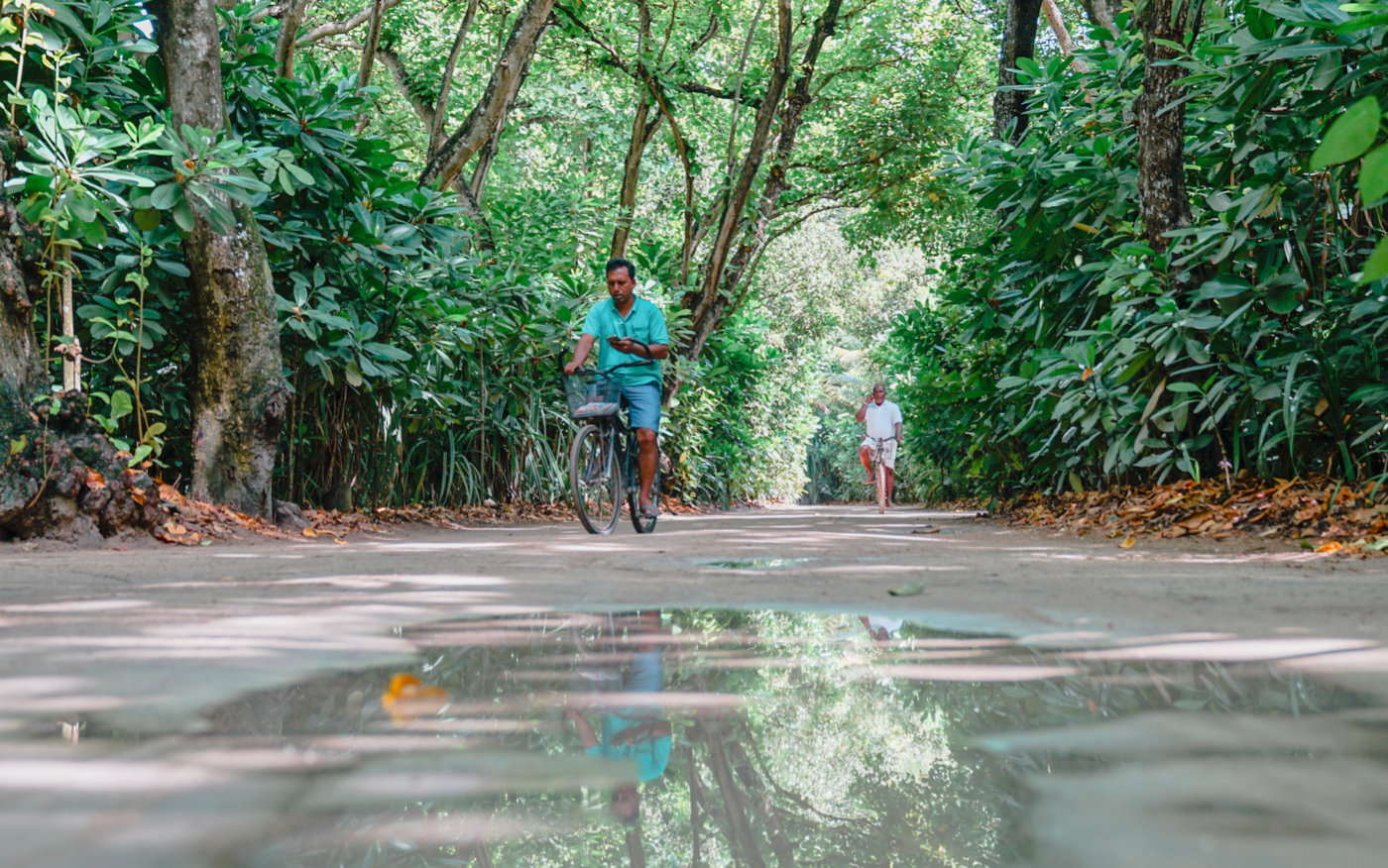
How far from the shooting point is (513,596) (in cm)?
342

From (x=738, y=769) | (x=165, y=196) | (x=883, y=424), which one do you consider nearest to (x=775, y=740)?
(x=738, y=769)

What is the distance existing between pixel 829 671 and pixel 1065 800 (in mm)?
899

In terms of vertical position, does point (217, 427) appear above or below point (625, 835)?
above

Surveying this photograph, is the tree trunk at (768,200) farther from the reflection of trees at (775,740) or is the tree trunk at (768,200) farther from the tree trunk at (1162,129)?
the reflection of trees at (775,740)

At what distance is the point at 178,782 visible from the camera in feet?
4.76

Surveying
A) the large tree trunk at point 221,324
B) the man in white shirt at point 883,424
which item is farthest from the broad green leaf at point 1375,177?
the man in white shirt at point 883,424

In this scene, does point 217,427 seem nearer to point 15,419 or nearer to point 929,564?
point 15,419

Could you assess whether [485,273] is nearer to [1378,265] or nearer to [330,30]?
[330,30]

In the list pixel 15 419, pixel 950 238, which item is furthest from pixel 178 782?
pixel 950 238

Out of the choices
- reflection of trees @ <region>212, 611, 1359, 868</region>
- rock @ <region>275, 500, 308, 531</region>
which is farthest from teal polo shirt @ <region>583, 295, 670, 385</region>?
reflection of trees @ <region>212, 611, 1359, 868</region>

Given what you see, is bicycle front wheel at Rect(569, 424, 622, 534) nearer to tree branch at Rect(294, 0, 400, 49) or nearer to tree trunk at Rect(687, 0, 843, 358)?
tree branch at Rect(294, 0, 400, 49)

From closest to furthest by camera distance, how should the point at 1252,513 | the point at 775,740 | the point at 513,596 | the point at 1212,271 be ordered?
the point at 775,740 → the point at 513,596 → the point at 1252,513 → the point at 1212,271

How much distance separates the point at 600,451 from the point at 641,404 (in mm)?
457

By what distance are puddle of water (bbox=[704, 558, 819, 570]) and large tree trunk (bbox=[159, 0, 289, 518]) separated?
10.5ft
